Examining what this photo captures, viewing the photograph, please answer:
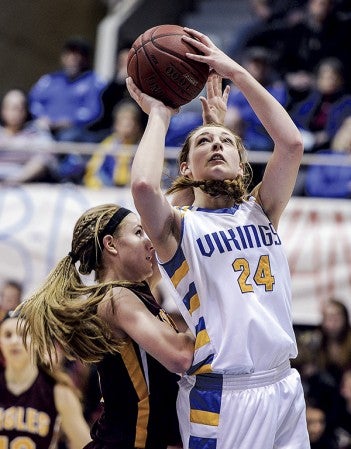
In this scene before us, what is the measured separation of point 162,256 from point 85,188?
513cm

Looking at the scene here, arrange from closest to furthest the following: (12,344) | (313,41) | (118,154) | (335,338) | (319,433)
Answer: (12,344) < (319,433) < (335,338) < (118,154) < (313,41)

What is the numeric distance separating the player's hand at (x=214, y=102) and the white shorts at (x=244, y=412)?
123 cm

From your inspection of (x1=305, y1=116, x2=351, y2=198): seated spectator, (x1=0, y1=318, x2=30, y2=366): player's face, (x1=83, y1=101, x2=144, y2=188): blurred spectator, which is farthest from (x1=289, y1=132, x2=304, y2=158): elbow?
(x1=83, y1=101, x2=144, y2=188): blurred spectator

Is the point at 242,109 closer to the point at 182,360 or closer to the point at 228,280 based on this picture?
the point at 228,280

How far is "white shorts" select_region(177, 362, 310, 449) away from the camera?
396cm

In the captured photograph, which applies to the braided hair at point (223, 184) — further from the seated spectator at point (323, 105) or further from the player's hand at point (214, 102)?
the seated spectator at point (323, 105)

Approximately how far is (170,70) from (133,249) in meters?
0.83

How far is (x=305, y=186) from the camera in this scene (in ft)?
29.7

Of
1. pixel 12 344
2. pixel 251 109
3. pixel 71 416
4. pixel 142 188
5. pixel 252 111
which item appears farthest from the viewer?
pixel 252 111

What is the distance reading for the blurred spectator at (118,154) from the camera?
9508 millimetres

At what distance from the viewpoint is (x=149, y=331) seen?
13.2ft

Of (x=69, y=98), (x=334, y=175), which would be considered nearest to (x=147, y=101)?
(x=334, y=175)

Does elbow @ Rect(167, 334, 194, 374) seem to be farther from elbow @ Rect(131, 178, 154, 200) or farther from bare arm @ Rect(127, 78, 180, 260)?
elbow @ Rect(131, 178, 154, 200)

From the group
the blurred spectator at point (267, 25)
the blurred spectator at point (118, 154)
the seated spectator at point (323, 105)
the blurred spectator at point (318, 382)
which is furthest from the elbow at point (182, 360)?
the blurred spectator at point (267, 25)
